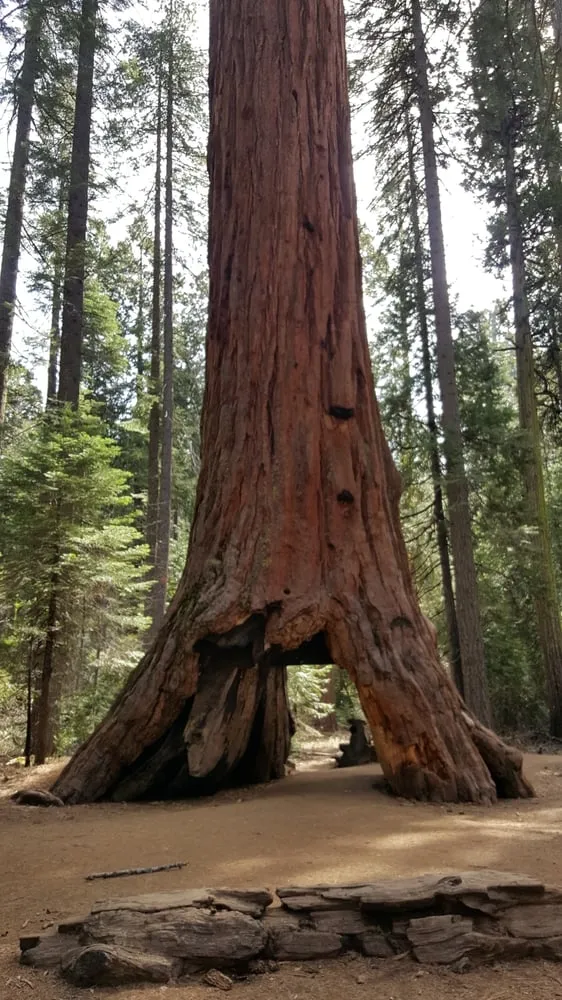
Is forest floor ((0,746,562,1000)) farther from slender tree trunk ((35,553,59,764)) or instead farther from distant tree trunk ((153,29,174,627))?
distant tree trunk ((153,29,174,627))

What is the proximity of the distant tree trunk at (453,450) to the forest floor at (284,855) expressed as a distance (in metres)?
5.80

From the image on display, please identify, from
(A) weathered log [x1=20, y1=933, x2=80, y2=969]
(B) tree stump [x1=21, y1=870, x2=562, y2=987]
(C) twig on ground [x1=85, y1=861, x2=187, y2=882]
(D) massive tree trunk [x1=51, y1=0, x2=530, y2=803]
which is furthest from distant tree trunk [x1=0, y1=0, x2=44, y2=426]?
(B) tree stump [x1=21, y1=870, x2=562, y2=987]

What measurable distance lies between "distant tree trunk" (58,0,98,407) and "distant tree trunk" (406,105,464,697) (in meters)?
6.98

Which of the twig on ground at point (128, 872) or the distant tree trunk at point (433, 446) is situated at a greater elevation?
the distant tree trunk at point (433, 446)

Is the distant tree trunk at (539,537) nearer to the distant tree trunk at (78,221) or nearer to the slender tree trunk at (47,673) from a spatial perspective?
the distant tree trunk at (78,221)

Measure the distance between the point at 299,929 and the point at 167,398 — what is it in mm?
15587

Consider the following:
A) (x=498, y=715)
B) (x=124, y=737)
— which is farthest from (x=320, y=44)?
(x=498, y=715)

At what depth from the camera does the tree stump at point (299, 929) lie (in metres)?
2.39

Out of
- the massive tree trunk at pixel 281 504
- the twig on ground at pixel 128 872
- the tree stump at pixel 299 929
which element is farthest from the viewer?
the massive tree trunk at pixel 281 504

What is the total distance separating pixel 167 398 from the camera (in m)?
17.3

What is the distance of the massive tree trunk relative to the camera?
20.1 feet

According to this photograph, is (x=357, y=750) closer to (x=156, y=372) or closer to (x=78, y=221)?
(x=78, y=221)

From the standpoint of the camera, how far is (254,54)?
7711mm

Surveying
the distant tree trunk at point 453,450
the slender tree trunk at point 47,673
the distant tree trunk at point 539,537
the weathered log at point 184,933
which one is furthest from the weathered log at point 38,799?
the distant tree trunk at point 539,537
